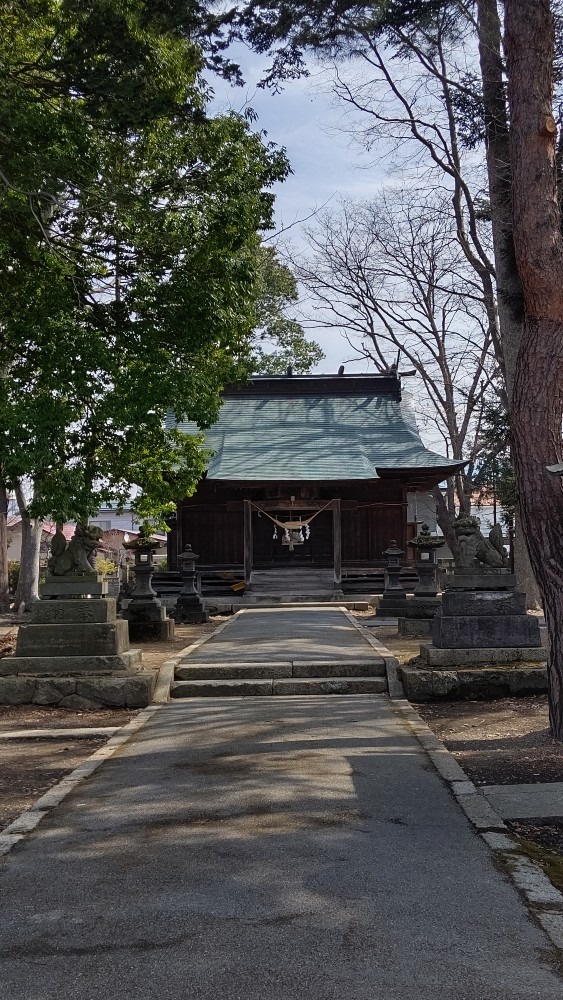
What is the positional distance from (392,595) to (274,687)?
11.3 meters

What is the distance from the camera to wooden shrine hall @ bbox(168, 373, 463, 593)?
80.3 ft

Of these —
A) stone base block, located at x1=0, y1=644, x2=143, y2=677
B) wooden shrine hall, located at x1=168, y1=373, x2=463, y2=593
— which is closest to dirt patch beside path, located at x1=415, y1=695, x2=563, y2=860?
stone base block, located at x1=0, y1=644, x2=143, y2=677

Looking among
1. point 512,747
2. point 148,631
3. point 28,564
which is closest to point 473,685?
point 512,747

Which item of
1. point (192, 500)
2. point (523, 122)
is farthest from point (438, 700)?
point (192, 500)

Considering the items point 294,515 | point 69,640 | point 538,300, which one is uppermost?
point 538,300

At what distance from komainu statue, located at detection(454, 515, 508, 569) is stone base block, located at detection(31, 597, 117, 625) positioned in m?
4.54

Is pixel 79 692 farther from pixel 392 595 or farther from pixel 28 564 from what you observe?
pixel 28 564

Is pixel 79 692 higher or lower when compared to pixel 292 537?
lower

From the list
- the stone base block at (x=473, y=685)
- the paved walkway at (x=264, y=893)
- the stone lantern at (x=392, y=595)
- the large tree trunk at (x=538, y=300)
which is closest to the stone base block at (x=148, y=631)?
the stone lantern at (x=392, y=595)

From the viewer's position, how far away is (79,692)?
873 centimetres

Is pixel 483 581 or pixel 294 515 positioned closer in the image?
pixel 483 581

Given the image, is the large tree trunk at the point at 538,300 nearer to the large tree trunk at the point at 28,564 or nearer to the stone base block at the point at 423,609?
the stone base block at the point at 423,609

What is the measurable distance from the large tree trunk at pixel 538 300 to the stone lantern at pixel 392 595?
12083mm

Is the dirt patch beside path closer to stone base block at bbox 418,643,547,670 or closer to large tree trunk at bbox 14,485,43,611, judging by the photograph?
stone base block at bbox 418,643,547,670
